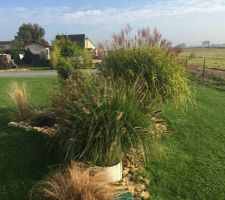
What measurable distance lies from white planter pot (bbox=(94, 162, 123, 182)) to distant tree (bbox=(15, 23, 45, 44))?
7929 cm

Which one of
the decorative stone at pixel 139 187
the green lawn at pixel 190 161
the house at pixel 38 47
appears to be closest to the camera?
the decorative stone at pixel 139 187

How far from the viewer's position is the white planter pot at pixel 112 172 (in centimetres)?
515

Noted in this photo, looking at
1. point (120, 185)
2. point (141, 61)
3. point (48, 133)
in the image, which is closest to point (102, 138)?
point (120, 185)

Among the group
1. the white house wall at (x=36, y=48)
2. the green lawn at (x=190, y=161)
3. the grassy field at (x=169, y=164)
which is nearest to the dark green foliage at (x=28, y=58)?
the white house wall at (x=36, y=48)

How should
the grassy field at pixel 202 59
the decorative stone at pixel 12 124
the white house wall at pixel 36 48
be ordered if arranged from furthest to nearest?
the white house wall at pixel 36 48 < the grassy field at pixel 202 59 < the decorative stone at pixel 12 124

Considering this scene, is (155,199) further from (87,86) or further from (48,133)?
(48,133)

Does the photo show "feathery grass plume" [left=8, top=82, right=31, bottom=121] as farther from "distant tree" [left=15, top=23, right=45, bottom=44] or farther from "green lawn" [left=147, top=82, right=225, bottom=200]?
"distant tree" [left=15, top=23, right=45, bottom=44]

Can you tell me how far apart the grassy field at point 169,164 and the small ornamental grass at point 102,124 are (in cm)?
65

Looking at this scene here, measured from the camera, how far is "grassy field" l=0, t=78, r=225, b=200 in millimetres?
5441

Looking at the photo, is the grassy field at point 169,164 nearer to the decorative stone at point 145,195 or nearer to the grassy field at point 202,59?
the decorative stone at point 145,195

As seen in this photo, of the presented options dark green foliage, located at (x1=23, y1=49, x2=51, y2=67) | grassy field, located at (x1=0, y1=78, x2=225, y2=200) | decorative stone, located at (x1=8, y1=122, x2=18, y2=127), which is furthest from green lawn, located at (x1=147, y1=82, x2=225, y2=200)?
dark green foliage, located at (x1=23, y1=49, x2=51, y2=67)

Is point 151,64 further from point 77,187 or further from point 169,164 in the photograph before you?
point 77,187

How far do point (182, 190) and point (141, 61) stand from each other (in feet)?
11.6

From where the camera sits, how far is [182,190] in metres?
5.54
